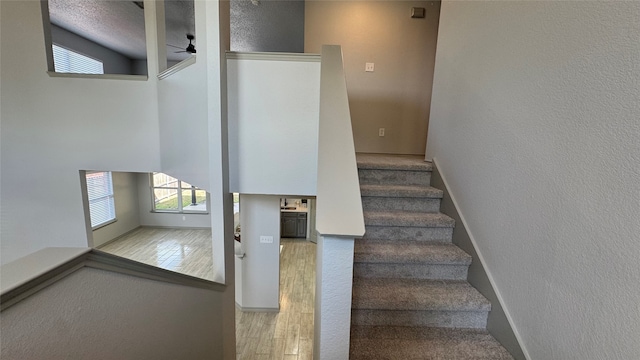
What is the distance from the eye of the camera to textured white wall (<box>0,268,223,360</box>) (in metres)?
0.69

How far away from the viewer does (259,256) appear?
4.41m

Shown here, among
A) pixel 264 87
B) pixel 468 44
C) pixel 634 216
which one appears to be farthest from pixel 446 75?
pixel 634 216

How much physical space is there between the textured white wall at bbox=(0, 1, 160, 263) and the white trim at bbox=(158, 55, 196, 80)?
0.25 metres

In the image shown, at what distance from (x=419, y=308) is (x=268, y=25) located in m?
4.64

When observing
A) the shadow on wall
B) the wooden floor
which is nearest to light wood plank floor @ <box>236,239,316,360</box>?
the wooden floor

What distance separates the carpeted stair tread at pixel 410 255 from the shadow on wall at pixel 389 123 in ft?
7.61

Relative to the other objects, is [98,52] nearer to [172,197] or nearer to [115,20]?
[115,20]

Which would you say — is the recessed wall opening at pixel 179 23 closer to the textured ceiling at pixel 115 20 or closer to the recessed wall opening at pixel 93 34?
the textured ceiling at pixel 115 20

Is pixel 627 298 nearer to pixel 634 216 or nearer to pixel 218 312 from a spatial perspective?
pixel 634 216

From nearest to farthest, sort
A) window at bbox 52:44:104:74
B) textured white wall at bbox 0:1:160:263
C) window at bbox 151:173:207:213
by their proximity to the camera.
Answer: textured white wall at bbox 0:1:160:263 → window at bbox 52:44:104:74 → window at bbox 151:173:207:213

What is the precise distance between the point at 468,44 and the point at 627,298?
1.69m

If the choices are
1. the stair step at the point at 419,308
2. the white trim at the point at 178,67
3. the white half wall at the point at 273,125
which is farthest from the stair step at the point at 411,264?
the white trim at the point at 178,67

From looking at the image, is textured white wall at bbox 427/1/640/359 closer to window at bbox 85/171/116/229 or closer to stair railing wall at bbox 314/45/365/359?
stair railing wall at bbox 314/45/365/359

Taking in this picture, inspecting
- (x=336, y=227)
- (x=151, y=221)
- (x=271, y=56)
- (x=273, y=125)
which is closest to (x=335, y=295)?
(x=336, y=227)
